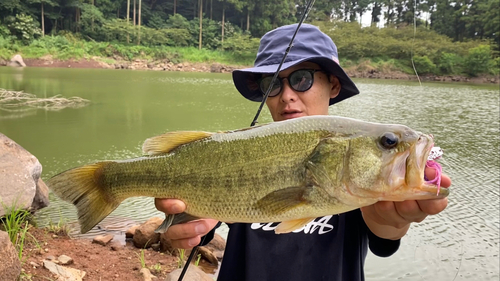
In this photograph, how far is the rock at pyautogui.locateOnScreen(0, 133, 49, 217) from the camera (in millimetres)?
4488

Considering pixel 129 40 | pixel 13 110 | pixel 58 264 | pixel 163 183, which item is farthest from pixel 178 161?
pixel 129 40

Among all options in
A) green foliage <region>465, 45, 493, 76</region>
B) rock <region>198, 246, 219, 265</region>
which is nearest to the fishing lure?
rock <region>198, 246, 219, 265</region>

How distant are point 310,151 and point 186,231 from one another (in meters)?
0.79

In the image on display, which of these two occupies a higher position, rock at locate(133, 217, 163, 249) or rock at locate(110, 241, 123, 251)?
rock at locate(133, 217, 163, 249)

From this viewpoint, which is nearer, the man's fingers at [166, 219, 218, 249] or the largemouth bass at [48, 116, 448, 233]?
the largemouth bass at [48, 116, 448, 233]

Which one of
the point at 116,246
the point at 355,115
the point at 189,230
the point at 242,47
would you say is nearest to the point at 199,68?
the point at 242,47

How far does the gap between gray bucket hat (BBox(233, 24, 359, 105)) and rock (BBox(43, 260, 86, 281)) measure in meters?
2.48

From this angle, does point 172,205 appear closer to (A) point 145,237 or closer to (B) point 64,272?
(B) point 64,272

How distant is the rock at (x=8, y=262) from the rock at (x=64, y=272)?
0.45 m

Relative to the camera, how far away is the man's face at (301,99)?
8.59 feet

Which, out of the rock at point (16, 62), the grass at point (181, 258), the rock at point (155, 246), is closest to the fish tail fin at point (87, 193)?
the grass at point (181, 258)

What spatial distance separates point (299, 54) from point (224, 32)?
175 ft

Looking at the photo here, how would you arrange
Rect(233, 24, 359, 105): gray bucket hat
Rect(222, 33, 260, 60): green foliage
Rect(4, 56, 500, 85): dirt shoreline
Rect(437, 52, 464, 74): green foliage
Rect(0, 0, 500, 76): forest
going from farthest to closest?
Rect(222, 33, 260, 60): green foliage
Rect(437, 52, 464, 74): green foliage
Rect(0, 0, 500, 76): forest
Rect(4, 56, 500, 85): dirt shoreline
Rect(233, 24, 359, 105): gray bucket hat

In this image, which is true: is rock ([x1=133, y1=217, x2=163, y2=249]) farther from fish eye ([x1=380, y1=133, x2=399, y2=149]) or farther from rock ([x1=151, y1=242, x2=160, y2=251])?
fish eye ([x1=380, y1=133, x2=399, y2=149])
